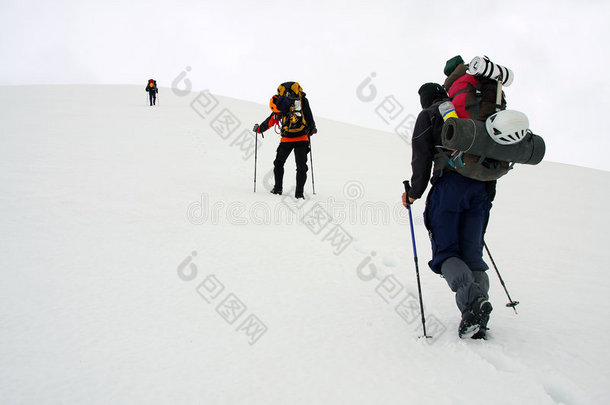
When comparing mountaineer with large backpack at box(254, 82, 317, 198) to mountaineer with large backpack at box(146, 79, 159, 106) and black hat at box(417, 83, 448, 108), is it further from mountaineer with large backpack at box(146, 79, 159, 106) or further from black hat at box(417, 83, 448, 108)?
mountaineer with large backpack at box(146, 79, 159, 106)

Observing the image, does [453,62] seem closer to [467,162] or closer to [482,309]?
[467,162]

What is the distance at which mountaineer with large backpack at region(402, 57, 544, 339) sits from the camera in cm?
234

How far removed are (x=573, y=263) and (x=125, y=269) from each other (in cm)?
499

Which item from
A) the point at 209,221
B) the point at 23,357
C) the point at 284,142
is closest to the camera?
the point at 23,357

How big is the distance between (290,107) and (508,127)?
4169mm

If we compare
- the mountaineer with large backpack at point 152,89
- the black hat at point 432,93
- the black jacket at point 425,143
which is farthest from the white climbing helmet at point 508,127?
the mountaineer with large backpack at point 152,89

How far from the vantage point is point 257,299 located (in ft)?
10.1

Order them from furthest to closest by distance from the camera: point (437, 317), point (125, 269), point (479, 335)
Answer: point (125, 269), point (437, 317), point (479, 335)

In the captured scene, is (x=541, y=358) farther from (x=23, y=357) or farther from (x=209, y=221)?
(x=209, y=221)

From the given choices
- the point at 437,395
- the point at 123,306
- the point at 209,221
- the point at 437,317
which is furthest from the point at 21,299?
the point at 437,317

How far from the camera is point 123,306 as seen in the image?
9.08ft

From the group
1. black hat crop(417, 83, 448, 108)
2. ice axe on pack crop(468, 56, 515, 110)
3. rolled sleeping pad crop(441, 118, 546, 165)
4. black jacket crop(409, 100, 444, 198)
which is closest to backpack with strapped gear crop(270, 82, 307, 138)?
black hat crop(417, 83, 448, 108)

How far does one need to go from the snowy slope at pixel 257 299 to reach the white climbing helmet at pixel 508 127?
1.34 m

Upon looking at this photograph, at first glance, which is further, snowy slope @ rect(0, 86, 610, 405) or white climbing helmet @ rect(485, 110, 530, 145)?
white climbing helmet @ rect(485, 110, 530, 145)
